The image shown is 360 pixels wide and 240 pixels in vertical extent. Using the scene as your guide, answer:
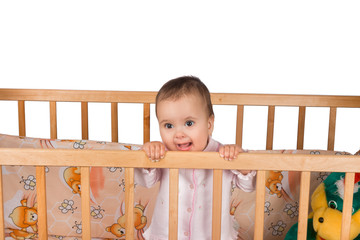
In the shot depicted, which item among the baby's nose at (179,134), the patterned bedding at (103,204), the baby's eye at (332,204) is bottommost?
the patterned bedding at (103,204)

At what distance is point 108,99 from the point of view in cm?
232

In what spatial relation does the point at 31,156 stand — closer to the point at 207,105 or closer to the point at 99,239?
the point at 207,105

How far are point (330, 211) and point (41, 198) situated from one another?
3.18ft

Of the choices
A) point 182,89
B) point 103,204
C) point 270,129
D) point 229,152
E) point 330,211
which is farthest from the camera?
point 270,129

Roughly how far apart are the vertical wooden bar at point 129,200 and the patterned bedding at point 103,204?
710 mm

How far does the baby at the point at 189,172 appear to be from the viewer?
1.50 metres

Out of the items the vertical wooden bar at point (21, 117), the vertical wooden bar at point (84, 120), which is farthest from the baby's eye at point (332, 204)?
the vertical wooden bar at point (21, 117)

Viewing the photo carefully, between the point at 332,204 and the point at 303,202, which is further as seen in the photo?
the point at 332,204

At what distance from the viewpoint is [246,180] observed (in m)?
1.53

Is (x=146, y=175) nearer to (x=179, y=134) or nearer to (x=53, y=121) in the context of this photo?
(x=179, y=134)

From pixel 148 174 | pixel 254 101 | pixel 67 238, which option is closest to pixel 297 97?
pixel 254 101

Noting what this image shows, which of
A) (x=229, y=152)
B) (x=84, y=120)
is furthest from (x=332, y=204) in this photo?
(x=84, y=120)

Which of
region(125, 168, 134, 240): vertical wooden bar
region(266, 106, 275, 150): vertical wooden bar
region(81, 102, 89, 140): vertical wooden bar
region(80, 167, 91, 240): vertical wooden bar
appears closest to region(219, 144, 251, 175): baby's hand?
region(125, 168, 134, 240): vertical wooden bar

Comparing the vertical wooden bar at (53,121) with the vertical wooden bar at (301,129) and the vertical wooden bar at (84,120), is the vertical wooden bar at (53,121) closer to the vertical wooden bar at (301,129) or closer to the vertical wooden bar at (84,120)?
the vertical wooden bar at (84,120)
